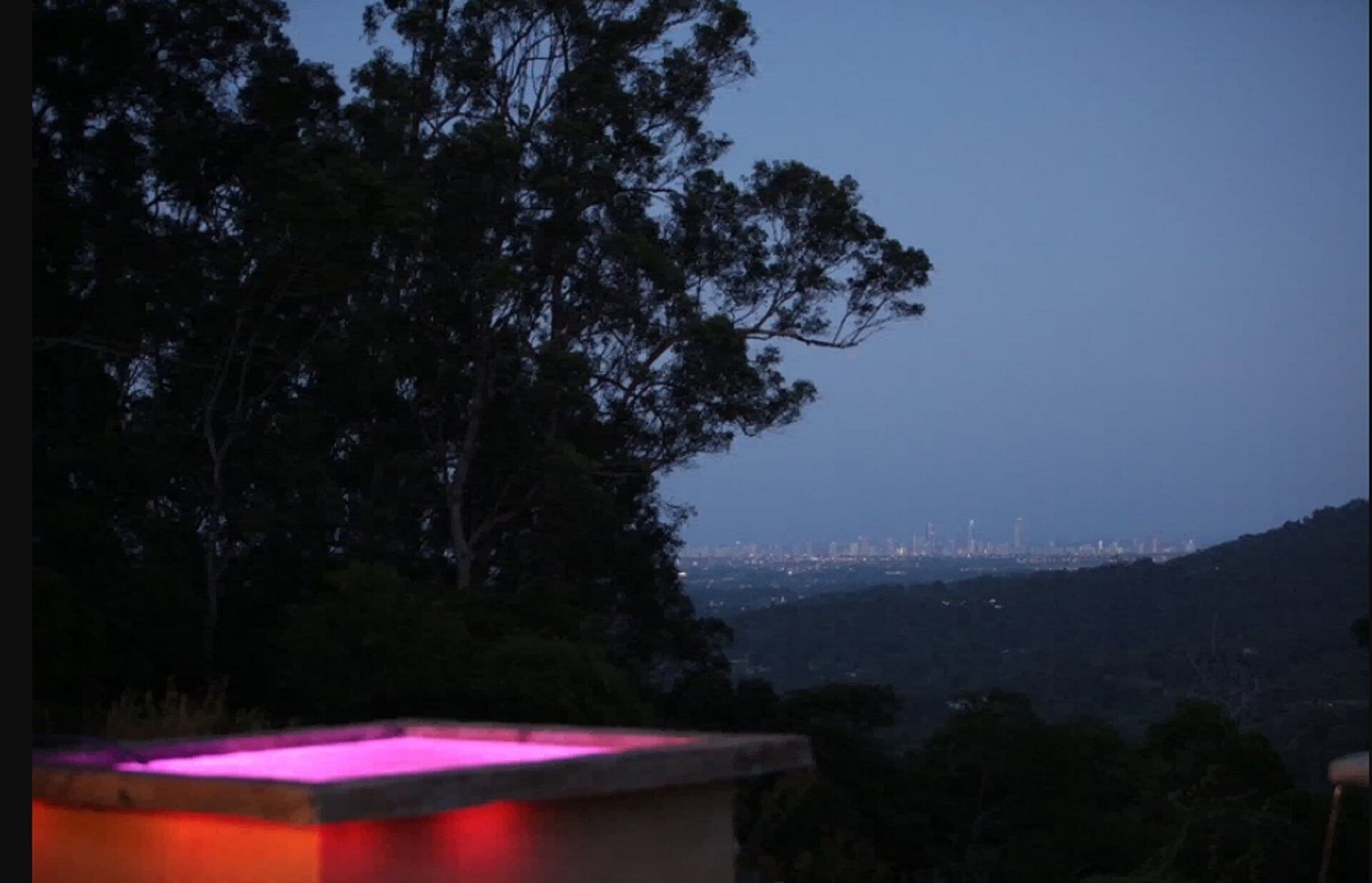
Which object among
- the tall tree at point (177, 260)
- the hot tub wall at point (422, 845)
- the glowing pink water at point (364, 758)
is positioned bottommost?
the hot tub wall at point (422, 845)

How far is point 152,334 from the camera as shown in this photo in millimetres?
15641

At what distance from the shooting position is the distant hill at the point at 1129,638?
21719 mm

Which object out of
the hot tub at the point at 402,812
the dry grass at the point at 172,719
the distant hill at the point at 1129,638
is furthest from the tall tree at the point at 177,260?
the hot tub at the point at 402,812

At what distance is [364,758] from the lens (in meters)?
5.88

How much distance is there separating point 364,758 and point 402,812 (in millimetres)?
1410

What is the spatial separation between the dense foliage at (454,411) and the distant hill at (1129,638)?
3.32 m

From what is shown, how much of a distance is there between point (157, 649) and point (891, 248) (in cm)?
947

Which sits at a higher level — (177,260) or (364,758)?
Answer: (177,260)

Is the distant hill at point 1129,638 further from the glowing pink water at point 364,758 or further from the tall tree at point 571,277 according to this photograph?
the glowing pink water at point 364,758

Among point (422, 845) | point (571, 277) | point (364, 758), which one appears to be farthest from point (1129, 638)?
point (422, 845)

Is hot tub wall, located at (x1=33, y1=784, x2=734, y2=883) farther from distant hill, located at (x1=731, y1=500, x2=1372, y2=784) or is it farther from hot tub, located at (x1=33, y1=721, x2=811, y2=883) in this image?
distant hill, located at (x1=731, y1=500, x2=1372, y2=784)

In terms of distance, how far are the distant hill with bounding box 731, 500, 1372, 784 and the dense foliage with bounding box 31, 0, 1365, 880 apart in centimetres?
332

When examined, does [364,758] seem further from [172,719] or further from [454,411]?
[454,411]

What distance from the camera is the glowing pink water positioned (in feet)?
17.7
